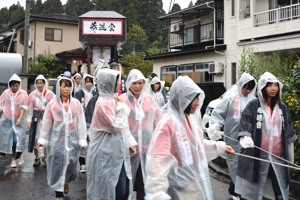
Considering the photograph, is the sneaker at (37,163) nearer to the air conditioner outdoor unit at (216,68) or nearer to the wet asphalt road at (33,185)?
the wet asphalt road at (33,185)

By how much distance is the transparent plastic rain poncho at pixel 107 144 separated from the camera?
15.4 ft

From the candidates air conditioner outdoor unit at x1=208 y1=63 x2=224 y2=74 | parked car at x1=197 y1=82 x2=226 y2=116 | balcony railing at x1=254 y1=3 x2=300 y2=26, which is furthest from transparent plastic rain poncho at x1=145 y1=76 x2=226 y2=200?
air conditioner outdoor unit at x1=208 y1=63 x2=224 y2=74

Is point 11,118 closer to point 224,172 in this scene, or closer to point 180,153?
point 224,172

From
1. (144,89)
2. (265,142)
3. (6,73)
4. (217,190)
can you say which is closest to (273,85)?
(265,142)

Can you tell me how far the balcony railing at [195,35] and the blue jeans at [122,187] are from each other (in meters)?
20.7

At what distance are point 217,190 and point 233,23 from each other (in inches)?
675

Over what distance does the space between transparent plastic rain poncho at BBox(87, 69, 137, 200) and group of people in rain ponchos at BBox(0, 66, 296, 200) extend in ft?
0.04

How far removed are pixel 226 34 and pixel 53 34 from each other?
21.5 m

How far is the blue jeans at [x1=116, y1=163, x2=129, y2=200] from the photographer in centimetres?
474

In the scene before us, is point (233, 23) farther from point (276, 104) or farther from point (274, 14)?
point (276, 104)

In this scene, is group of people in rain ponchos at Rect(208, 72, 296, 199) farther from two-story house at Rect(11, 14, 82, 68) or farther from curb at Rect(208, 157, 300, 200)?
two-story house at Rect(11, 14, 82, 68)

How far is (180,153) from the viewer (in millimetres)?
3381

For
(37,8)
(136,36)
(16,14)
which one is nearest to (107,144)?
(136,36)

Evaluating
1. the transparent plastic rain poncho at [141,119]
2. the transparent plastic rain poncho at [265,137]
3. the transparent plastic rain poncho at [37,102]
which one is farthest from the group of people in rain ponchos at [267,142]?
the transparent plastic rain poncho at [37,102]
